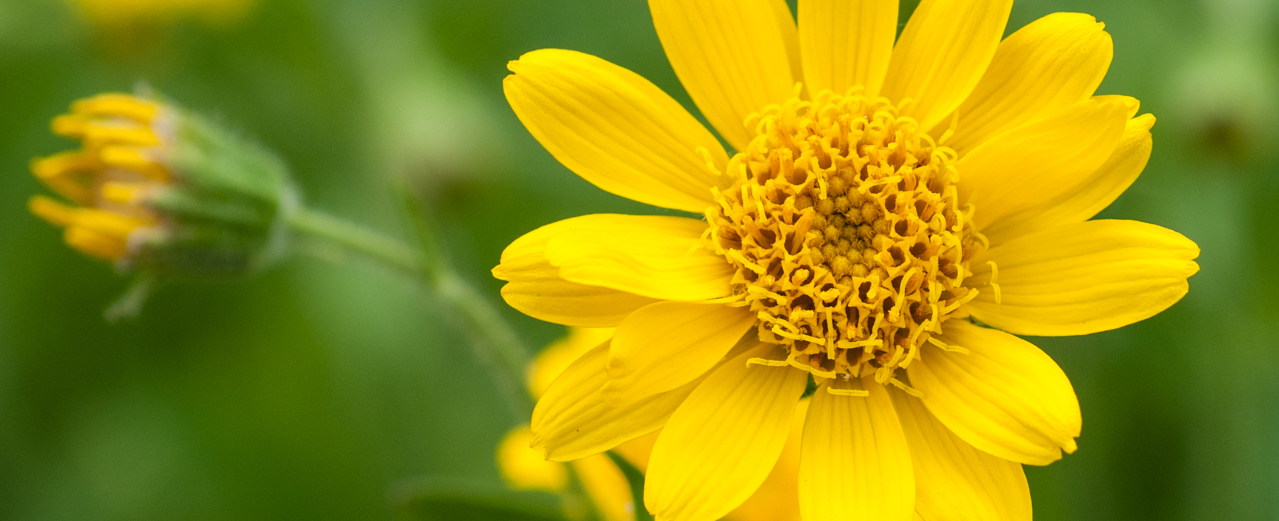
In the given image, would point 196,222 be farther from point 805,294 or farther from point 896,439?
point 896,439

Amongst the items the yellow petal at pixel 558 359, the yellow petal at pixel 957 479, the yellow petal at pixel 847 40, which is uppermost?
the yellow petal at pixel 847 40

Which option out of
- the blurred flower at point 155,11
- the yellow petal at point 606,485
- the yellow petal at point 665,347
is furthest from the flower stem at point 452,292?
the blurred flower at point 155,11

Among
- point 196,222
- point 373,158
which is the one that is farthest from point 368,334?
point 196,222

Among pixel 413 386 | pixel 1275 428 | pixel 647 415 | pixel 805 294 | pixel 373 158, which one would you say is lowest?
pixel 1275 428

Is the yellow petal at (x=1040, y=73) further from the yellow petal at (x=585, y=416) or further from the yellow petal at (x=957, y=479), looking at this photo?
the yellow petal at (x=585, y=416)

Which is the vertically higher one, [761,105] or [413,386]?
[413,386]

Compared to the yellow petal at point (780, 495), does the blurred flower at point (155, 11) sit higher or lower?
higher
